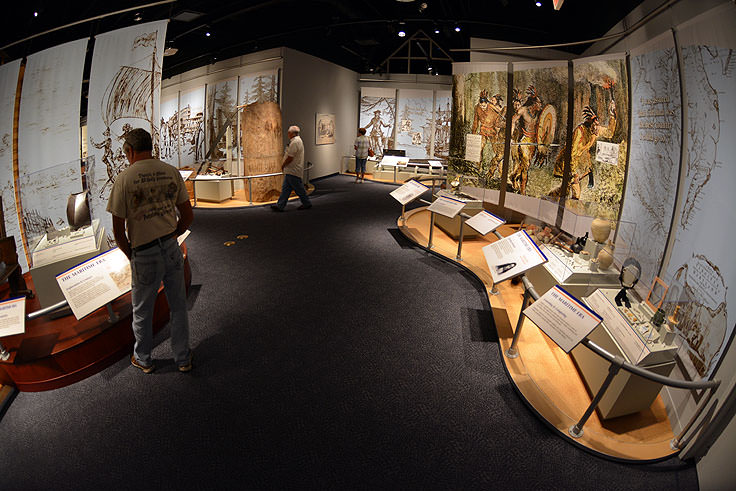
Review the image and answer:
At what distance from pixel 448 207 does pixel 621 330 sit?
10.8 ft

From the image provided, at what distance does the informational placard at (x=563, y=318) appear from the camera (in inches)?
96.5

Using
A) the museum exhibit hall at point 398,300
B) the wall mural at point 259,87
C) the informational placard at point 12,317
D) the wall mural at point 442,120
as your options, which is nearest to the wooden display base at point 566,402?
the museum exhibit hall at point 398,300

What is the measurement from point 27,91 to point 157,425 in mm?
4159

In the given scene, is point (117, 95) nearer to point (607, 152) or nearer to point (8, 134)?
point (8, 134)

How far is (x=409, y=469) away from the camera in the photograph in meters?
2.33

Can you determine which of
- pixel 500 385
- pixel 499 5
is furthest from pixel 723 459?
pixel 499 5

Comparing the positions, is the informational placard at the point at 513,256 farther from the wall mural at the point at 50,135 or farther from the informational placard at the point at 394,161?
the informational placard at the point at 394,161

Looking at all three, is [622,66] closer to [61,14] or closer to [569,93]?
[569,93]

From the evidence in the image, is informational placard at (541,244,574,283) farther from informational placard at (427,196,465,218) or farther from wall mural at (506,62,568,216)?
wall mural at (506,62,568,216)

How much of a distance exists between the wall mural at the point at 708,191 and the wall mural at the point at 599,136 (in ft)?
4.22

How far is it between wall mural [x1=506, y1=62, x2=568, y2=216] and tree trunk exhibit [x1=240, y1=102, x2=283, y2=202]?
18.2ft

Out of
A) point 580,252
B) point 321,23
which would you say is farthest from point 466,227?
point 321,23

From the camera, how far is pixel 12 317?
263cm

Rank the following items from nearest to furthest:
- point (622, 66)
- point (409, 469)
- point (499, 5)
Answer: point (409, 469) → point (622, 66) → point (499, 5)
